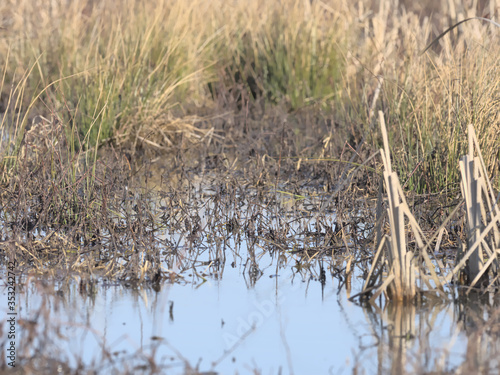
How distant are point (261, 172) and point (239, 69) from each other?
9.71ft

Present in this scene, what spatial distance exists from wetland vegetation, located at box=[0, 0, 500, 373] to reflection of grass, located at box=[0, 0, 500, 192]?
2 centimetres

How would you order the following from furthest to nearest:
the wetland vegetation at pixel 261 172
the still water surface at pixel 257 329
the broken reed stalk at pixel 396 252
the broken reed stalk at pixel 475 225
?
the wetland vegetation at pixel 261 172, the broken reed stalk at pixel 475 225, the broken reed stalk at pixel 396 252, the still water surface at pixel 257 329

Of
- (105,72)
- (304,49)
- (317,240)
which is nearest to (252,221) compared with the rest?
(317,240)

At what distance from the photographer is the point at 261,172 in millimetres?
4781

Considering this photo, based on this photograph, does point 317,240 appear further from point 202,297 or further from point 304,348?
point 304,348

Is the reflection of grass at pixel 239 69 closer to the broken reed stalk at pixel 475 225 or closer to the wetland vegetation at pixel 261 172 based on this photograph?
the wetland vegetation at pixel 261 172

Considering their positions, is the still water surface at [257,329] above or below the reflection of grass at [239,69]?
→ below

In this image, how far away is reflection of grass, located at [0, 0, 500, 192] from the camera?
4508 millimetres

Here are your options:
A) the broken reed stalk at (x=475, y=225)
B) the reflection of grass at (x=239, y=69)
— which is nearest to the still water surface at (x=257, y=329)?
the broken reed stalk at (x=475, y=225)

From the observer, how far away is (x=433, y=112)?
4.54 meters

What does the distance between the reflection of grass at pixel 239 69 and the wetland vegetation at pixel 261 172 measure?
0.08 ft

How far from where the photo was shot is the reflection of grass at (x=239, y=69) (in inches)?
177

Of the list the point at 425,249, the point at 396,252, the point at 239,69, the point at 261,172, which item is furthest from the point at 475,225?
the point at 239,69

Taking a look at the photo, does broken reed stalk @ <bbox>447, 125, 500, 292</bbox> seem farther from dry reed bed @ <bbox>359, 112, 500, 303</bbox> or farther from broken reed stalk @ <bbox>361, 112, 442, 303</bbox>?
broken reed stalk @ <bbox>361, 112, 442, 303</bbox>
